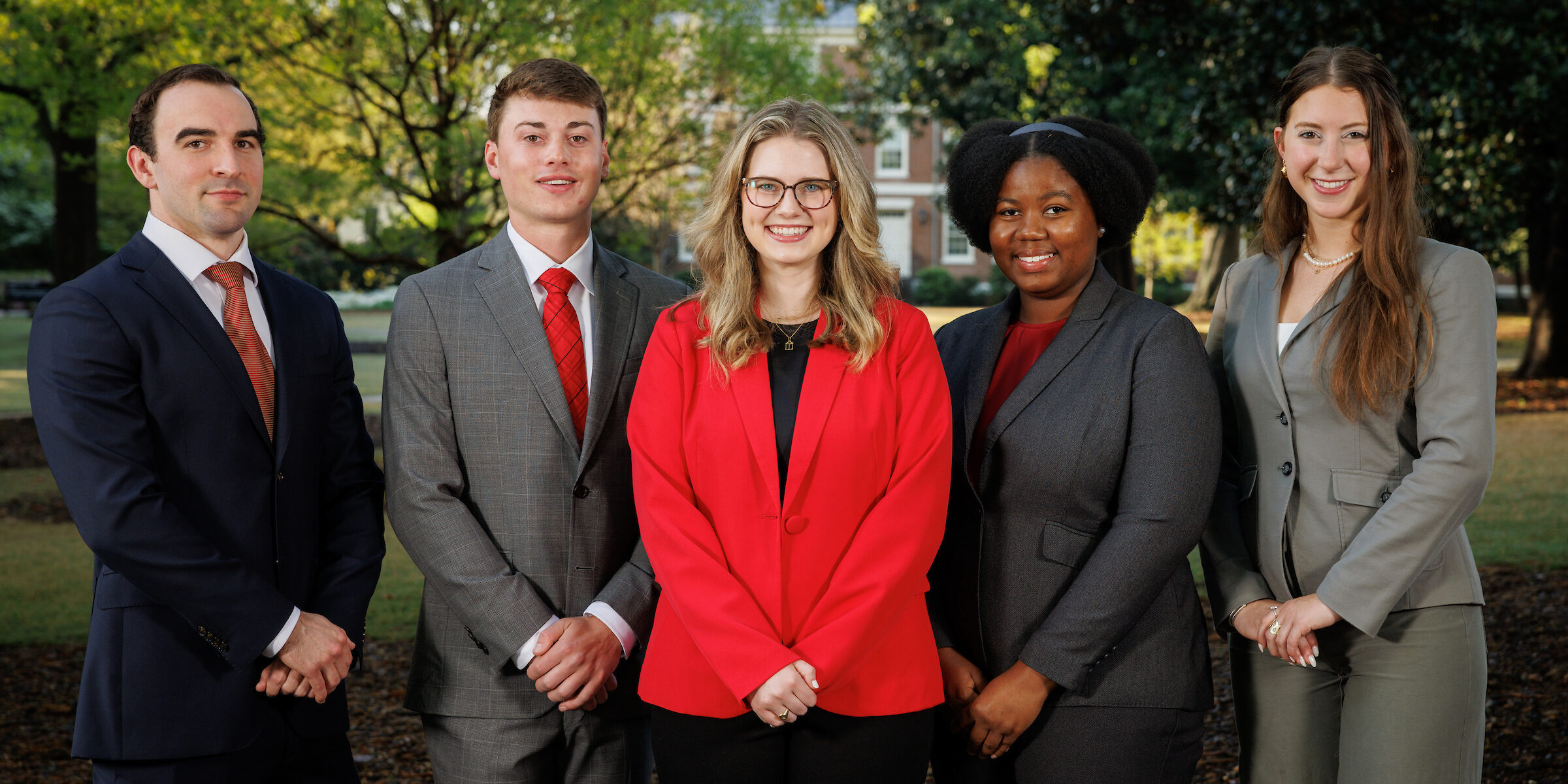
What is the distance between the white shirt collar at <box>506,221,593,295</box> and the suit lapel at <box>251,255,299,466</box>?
23.8 inches

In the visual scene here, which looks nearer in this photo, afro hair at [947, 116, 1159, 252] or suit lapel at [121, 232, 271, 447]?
suit lapel at [121, 232, 271, 447]

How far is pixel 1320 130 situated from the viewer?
277 centimetres

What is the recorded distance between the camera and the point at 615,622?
274 cm

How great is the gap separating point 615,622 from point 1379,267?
2.06 metres

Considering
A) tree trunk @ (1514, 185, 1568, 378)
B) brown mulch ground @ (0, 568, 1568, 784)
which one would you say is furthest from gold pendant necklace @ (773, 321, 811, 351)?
tree trunk @ (1514, 185, 1568, 378)

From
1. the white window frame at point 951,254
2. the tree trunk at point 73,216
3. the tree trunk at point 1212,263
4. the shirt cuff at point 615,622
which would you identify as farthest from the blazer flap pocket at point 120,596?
the white window frame at point 951,254

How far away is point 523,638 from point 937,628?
1.01 metres

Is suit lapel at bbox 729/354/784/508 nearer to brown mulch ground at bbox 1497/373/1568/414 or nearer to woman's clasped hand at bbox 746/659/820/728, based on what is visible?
woman's clasped hand at bbox 746/659/820/728

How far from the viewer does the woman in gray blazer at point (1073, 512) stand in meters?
2.56

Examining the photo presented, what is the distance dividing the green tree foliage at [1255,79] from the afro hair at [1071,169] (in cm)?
574

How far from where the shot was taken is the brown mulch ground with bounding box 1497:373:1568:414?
1409cm

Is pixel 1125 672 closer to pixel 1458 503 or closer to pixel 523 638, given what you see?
pixel 1458 503

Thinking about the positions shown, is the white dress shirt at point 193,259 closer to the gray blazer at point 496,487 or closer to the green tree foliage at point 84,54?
the gray blazer at point 496,487

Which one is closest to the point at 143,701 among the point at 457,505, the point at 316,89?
the point at 457,505
